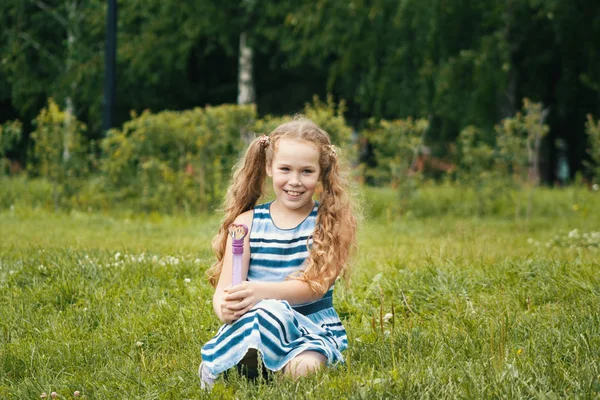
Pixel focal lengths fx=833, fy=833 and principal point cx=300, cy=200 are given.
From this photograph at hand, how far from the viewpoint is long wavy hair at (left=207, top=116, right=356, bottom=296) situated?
11.0 feet

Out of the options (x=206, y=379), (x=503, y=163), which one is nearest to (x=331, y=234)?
(x=206, y=379)

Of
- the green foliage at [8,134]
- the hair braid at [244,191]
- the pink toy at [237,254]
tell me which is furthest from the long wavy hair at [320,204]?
the green foliage at [8,134]

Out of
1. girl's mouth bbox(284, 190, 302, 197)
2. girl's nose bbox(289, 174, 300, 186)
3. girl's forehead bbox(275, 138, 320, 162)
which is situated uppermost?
girl's forehead bbox(275, 138, 320, 162)

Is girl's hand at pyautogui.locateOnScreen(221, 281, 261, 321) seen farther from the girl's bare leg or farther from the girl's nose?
the girl's nose

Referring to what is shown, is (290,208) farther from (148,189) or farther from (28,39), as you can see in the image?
(28,39)

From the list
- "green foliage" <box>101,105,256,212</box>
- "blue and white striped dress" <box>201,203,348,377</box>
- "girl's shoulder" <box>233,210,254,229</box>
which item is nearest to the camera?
"blue and white striped dress" <box>201,203,348,377</box>

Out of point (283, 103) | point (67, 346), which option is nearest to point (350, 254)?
point (67, 346)

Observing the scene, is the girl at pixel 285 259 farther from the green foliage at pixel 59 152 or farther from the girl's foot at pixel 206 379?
the green foliage at pixel 59 152

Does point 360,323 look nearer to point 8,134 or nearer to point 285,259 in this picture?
point 285,259

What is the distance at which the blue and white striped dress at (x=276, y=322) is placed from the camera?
3119 millimetres

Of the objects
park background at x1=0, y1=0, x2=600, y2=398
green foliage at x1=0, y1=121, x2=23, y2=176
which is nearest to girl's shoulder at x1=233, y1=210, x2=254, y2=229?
park background at x1=0, y1=0, x2=600, y2=398

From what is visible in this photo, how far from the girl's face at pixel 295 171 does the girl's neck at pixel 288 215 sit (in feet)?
0.20

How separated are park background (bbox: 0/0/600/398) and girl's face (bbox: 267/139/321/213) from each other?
0.50 m

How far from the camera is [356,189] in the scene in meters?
3.79
